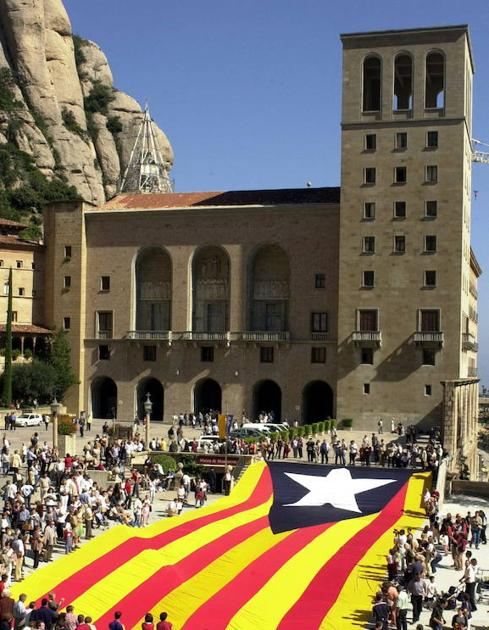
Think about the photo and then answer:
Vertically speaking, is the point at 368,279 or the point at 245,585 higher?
the point at 368,279

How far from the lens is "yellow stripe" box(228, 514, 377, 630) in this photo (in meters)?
24.5

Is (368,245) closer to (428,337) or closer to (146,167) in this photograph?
(428,337)

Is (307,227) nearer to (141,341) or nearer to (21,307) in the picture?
(141,341)

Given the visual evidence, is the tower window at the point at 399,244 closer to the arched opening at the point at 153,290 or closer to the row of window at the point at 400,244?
the row of window at the point at 400,244

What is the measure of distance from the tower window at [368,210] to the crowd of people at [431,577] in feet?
96.7

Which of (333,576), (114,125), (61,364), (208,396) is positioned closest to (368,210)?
(208,396)

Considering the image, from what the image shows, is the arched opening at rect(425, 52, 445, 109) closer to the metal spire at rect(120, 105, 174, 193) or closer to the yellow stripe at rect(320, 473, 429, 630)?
the yellow stripe at rect(320, 473, 429, 630)

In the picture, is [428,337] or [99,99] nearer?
[428,337]

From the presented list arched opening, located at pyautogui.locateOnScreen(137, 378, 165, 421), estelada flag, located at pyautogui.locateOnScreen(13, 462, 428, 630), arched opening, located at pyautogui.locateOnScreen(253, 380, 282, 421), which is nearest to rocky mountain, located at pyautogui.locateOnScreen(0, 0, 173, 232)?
arched opening, located at pyautogui.locateOnScreen(137, 378, 165, 421)

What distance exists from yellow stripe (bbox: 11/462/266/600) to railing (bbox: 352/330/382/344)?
25542 mm

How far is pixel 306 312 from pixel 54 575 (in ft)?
133

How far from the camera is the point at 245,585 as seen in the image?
89.2 feet

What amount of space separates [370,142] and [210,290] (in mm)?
15776

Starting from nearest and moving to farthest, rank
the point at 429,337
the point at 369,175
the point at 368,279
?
the point at 429,337 → the point at 368,279 → the point at 369,175
